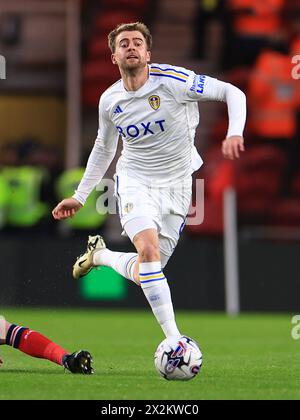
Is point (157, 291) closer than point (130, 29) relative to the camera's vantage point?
Yes

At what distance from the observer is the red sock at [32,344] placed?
7.23 metres

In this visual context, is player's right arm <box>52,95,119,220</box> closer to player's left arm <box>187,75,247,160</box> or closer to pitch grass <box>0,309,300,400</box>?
player's left arm <box>187,75,247,160</box>

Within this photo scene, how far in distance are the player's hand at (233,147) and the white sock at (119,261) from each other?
153 cm

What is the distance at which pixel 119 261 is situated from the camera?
825 centimetres

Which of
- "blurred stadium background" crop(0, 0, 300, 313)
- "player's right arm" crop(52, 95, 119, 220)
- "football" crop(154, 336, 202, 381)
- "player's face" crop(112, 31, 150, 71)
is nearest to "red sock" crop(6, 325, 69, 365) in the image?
"football" crop(154, 336, 202, 381)

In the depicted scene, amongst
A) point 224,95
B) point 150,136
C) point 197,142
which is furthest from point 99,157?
point 197,142

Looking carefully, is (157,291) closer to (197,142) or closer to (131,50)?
(131,50)

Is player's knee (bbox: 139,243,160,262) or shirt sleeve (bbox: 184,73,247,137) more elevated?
shirt sleeve (bbox: 184,73,247,137)

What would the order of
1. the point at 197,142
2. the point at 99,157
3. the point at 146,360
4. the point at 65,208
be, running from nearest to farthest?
the point at 65,208 → the point at 99,157 → the point at 146,360 → the point at 197,142

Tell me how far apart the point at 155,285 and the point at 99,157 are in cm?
124

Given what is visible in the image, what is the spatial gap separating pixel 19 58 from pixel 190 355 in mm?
12372

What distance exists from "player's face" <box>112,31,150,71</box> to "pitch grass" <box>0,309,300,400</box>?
5.65 feet

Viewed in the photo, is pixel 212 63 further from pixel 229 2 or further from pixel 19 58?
pixel 19 58

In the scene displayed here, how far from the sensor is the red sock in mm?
7227
